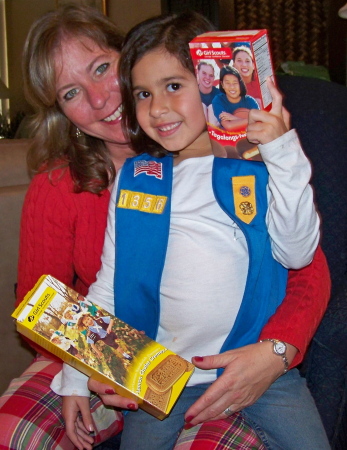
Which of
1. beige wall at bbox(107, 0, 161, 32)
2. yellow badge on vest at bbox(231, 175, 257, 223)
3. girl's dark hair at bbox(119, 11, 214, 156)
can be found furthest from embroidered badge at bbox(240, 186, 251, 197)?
beige wall at bbox(107, 0, 161, 32)

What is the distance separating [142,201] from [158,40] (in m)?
0.35

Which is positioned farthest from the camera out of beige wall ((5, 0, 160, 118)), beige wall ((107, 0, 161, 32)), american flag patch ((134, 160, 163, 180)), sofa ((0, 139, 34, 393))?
beige wall ((5, 0, 160, 118))

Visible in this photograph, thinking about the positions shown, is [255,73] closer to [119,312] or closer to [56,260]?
[119,312]

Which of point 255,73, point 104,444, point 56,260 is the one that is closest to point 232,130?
point 255,73

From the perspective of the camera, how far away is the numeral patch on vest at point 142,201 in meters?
1.18

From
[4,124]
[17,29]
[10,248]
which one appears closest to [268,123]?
A: [10,248]

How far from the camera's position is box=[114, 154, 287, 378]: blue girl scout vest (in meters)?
1.09

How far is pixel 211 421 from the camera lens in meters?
1.06

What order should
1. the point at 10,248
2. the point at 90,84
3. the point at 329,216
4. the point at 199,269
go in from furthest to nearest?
the point at 10,248 < the point at 90,84 < the point at 329,216 < the point at 199,269

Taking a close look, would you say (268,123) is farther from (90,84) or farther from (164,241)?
(90,84)

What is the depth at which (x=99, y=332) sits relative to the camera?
3.28ft

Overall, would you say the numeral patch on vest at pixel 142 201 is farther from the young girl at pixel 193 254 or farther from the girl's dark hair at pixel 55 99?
the girl's dark hair at pixel 55 99

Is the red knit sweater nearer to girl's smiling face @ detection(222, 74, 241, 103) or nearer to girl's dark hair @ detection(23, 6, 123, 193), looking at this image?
girl's dark hair @ detection(23, 6, 123, 193)

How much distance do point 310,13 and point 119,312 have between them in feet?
11.1
